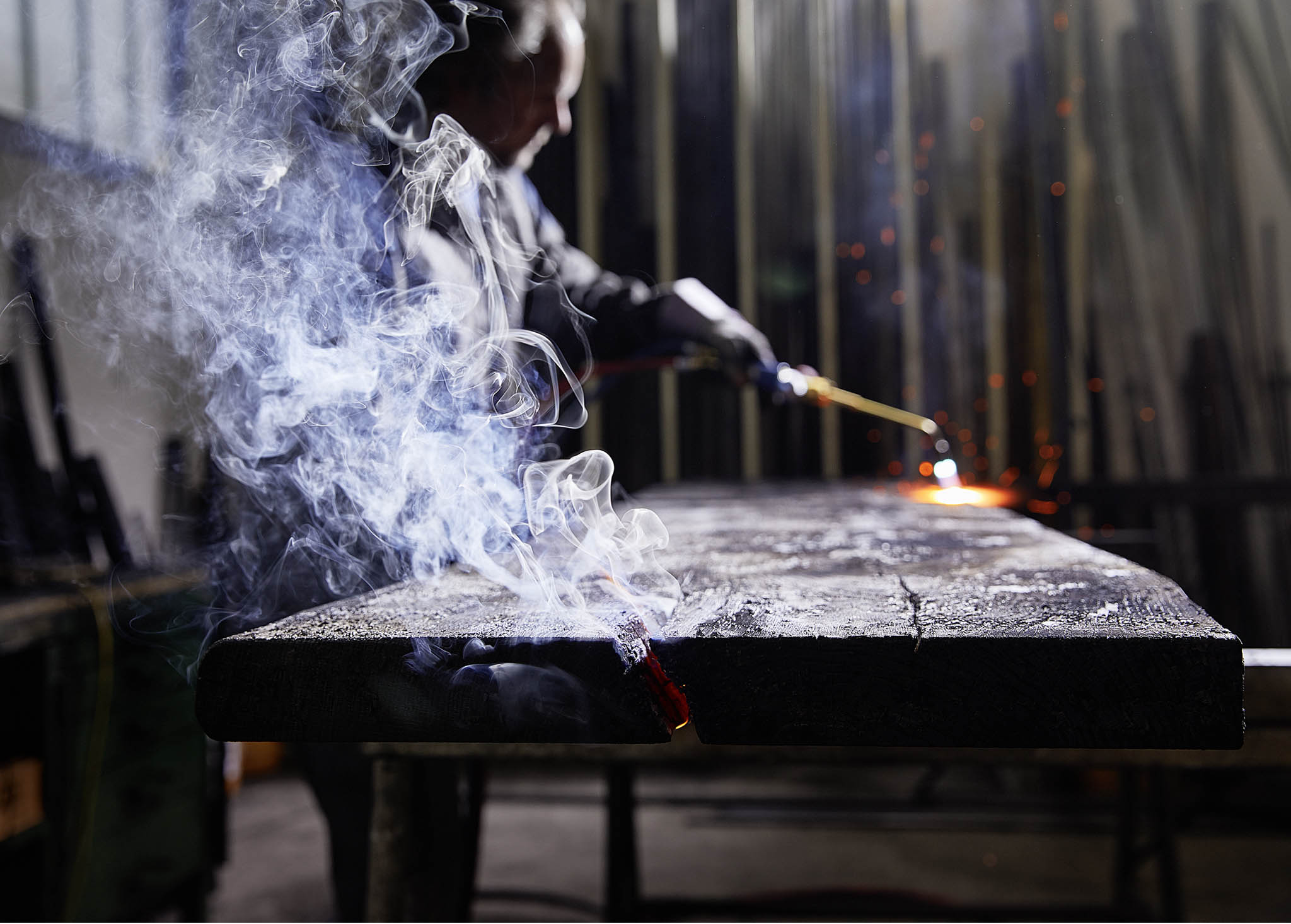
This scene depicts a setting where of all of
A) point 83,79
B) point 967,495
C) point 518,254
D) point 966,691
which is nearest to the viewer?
point 966,691

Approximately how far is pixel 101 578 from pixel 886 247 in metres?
3.04

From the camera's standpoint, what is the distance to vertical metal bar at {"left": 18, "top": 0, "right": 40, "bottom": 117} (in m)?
2.43

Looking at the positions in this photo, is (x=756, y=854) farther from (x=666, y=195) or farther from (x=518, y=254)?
(x=666, y=195)

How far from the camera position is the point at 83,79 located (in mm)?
2670

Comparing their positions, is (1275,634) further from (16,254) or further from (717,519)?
(16,254)

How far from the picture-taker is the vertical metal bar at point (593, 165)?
12.2ft

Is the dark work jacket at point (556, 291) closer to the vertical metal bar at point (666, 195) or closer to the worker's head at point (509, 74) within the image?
the worker's head at point (509, 74)

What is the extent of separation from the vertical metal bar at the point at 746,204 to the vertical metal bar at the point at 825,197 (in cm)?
27

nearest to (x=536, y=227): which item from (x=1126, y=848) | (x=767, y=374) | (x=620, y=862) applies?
(x=767, y=374)

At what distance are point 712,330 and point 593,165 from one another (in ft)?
6.90

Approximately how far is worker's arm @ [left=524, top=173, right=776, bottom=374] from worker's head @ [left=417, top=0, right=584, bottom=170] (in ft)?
1.06

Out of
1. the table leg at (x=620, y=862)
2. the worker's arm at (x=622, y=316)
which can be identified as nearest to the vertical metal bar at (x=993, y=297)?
the worker's arm at (x=622, y=316)

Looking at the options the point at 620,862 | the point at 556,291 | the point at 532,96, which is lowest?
the point at 620,862

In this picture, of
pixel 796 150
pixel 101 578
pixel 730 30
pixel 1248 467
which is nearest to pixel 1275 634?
pixel 1248 467
